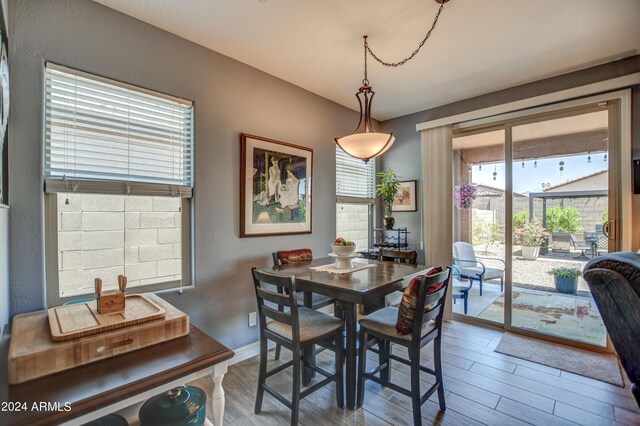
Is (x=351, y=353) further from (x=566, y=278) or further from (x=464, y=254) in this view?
(x=566, y=278)

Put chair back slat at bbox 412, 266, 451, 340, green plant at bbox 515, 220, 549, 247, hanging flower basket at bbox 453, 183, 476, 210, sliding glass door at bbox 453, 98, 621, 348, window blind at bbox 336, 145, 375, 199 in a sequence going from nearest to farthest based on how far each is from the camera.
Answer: chair back slat at bbox 412, 266, 451, 340
sliding glass door at bbox 453, 98, 621, 348
green plant at bbox 515, 220, 549, 247
hanging flower basket at bbox 453, 183, 476, 210
window blind at bbox 336, 145, 375, 199

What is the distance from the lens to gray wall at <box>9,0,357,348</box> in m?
1.68

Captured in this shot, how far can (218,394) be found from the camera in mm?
1134

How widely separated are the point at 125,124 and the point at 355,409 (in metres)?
2.50

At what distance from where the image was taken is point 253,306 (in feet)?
8.91

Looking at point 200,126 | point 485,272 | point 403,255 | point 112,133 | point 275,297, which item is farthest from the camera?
point 485,272

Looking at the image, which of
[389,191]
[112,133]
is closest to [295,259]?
[389,191]

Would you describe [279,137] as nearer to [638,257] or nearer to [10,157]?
[10,157]

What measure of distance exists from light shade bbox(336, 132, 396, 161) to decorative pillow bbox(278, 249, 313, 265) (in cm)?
112

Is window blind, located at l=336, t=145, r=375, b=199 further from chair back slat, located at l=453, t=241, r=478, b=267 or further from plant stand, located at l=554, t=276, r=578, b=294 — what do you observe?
plant stand, located at l=554, t=276, r=578, b=294

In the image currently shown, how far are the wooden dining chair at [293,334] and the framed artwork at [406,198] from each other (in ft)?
7.73

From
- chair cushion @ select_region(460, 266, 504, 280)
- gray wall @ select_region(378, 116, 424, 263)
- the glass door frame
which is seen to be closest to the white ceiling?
the glass door frame

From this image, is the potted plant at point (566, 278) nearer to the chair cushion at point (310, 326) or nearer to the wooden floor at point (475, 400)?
the wooden floor at point (475, 400)

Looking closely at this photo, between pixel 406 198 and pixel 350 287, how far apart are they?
2494 mm
